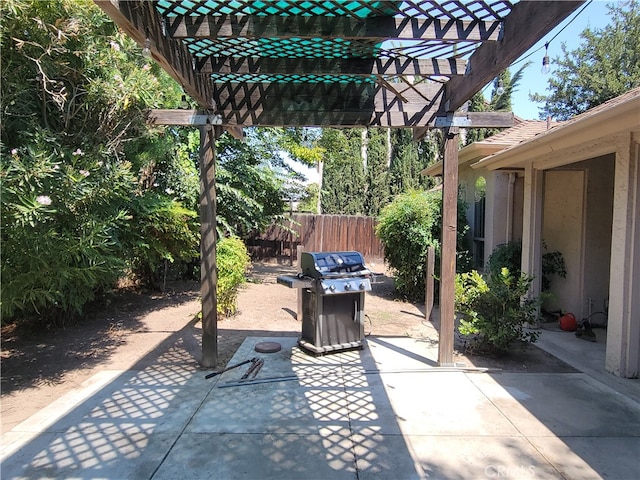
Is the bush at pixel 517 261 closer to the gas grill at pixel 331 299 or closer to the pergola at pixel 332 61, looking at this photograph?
the pergola at pixel 332 61

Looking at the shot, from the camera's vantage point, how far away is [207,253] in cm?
438

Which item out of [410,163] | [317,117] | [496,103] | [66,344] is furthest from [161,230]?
[496,103]

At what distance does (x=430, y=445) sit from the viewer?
2.83 m

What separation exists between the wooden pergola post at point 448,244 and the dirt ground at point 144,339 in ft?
1.52

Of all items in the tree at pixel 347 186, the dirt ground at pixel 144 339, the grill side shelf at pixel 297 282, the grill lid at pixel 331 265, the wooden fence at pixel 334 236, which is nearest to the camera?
the dirt ground at pixel 144 339

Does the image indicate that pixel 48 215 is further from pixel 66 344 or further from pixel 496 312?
pixel 496 312

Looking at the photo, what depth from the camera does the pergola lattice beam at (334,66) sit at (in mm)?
3869

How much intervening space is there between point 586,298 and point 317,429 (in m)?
5.08

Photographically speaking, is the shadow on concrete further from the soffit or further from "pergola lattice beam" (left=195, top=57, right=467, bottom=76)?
"pergola lattice beam" (left=195, top=57, right=467, bottom=76)

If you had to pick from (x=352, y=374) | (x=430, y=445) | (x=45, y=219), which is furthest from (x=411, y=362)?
(x=45, y=219)

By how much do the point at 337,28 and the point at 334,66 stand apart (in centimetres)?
101

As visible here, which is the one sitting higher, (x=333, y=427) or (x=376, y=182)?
(x=376, y=182)

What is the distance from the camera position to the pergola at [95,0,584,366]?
2805mm

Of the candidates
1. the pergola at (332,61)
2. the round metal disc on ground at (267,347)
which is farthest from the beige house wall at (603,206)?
the round metal disc on ground at (267,347)
